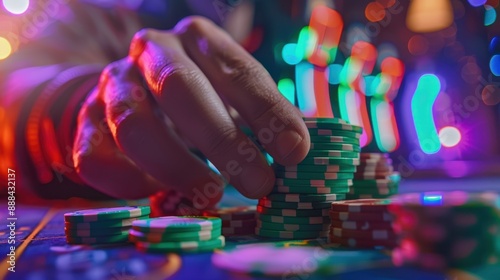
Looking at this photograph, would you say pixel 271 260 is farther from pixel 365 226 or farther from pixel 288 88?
pixel 288 88

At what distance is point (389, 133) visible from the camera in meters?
7.24

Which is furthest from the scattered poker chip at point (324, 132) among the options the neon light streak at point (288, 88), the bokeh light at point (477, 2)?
the bokeh light at point (477, 2)

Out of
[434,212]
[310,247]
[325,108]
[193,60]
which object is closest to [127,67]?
[193,60]

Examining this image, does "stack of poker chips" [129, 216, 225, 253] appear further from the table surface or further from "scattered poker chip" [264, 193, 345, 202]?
"scattered poker chip" [264, 193, 345, 202]

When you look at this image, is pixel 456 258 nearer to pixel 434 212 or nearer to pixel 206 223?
pixel 434 212

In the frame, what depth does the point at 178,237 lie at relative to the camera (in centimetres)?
167

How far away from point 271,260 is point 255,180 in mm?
617

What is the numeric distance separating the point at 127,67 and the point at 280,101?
1091 mm

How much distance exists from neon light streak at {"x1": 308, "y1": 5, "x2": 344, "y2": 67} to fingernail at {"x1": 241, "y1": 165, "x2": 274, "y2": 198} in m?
4.49

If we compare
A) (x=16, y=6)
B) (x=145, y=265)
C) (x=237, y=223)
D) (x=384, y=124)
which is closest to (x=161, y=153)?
(x=237, y=223)

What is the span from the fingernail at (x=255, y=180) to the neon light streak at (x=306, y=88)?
4.20 metres

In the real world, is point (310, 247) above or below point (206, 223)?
below

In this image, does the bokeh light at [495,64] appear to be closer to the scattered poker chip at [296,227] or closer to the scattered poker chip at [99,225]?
the scattered poker chip at [296,227]

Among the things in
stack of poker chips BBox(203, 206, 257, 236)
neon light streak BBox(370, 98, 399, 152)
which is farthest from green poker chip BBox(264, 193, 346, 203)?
neon light streak BBox(370, 98, 399, 152)
